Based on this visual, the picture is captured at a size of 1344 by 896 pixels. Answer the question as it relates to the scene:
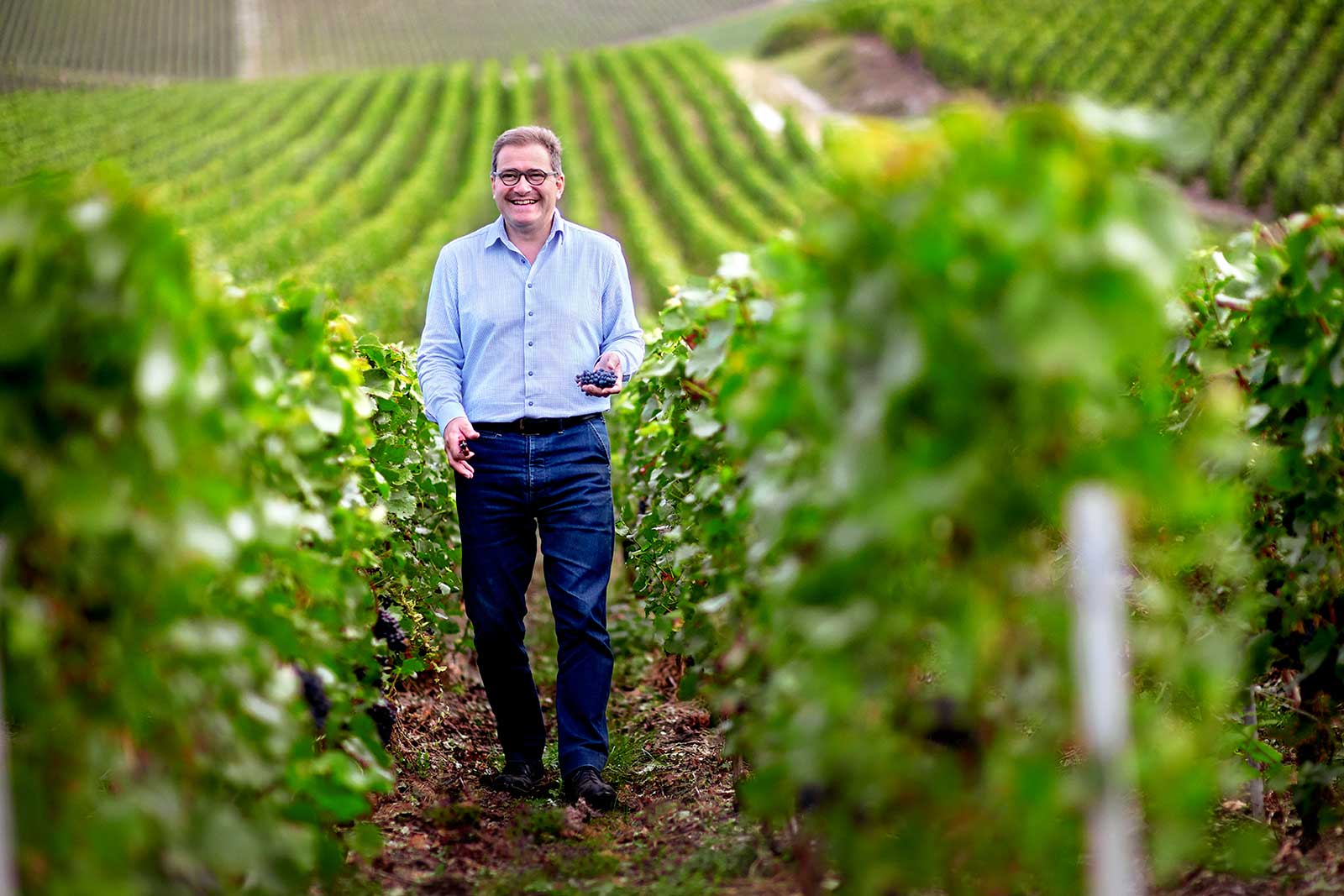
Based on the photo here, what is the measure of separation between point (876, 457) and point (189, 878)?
3.93 feet

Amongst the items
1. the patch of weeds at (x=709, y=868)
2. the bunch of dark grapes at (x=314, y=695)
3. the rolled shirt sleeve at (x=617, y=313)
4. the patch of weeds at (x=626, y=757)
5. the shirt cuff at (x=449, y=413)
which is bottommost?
the patch of weeds at (x=626, y=757)

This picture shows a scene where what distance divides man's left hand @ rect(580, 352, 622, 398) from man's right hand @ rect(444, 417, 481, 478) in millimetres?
369

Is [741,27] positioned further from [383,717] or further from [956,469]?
[956,469]

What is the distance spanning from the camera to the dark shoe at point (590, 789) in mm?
3514

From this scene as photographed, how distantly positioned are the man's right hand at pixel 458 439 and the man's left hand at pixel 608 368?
0.37 m

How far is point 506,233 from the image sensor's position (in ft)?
12.3

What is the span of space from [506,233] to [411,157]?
3104cm

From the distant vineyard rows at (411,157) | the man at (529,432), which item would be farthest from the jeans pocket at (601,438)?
the distant vineyard rows at (411,157)

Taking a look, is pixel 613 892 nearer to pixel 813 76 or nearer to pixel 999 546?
pixel 999 546

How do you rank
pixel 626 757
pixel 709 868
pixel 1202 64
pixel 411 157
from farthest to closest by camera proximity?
pixel 411 157 → pixel 1202 64 → pixel 626 757 → pixel 709 868

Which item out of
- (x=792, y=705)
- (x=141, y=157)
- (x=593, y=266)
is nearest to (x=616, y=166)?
(x=141, y=157)

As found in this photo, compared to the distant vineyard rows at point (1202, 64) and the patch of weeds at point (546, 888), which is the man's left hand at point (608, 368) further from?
the distant vineyard rows at point (1202, 64)

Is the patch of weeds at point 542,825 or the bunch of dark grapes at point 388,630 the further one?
the bunch of dark grapes at point 388,630

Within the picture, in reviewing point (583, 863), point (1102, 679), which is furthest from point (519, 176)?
point (1102, 679)
